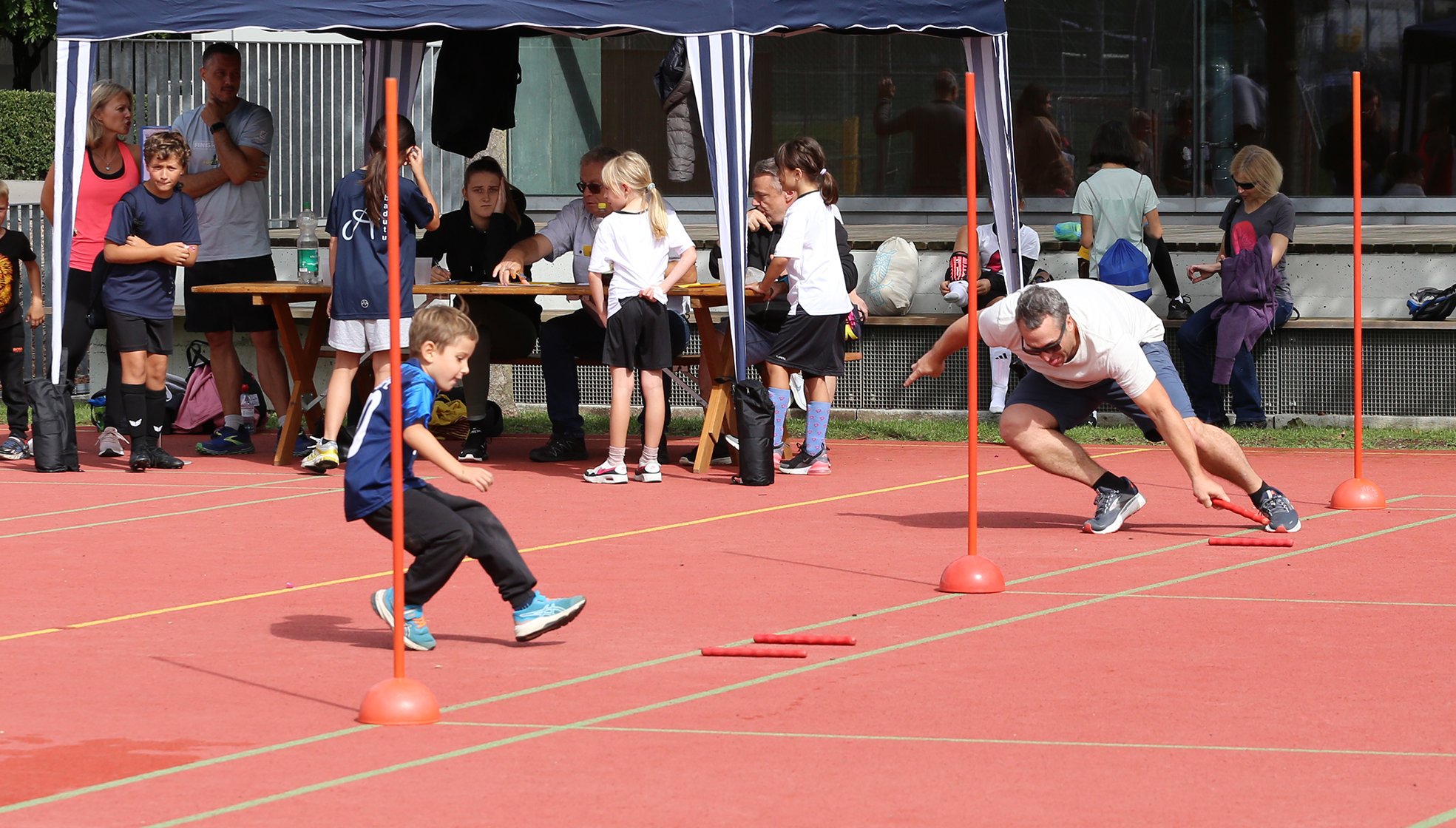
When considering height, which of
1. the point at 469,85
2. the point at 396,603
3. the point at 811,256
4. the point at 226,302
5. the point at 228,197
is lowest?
the point at 396,603

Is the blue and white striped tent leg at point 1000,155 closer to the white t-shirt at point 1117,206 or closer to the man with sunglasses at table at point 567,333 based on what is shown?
the white t-shirt at point 1117,206

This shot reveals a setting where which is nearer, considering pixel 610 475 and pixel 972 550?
pixel 972 550

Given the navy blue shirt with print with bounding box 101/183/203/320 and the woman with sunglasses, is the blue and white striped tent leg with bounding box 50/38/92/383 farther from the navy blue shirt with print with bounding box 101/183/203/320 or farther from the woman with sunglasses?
the woman with sunglasses

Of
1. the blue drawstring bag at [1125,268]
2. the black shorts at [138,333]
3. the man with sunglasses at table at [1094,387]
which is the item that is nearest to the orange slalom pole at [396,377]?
Answer: the man with sunglasses at table at [1094,387]

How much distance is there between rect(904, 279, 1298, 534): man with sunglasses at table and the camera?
9148 mm

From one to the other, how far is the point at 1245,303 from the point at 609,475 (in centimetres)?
516

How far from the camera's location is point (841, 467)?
12.8 meters

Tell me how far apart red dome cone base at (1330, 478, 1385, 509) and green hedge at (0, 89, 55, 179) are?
24.3 m

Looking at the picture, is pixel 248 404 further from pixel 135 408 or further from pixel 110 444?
pixel 135 408

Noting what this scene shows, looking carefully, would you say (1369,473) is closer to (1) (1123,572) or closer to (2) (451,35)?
(1) (1123,572)

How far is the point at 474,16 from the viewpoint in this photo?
11.7 metres

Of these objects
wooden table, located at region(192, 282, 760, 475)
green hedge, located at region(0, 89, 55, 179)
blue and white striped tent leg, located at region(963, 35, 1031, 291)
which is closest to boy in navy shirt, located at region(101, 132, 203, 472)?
wooden table, located at region(192, 282, 760, 475)

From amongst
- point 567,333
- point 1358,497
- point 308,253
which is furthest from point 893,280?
point 1358,497

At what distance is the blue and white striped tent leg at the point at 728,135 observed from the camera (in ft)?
38.4
